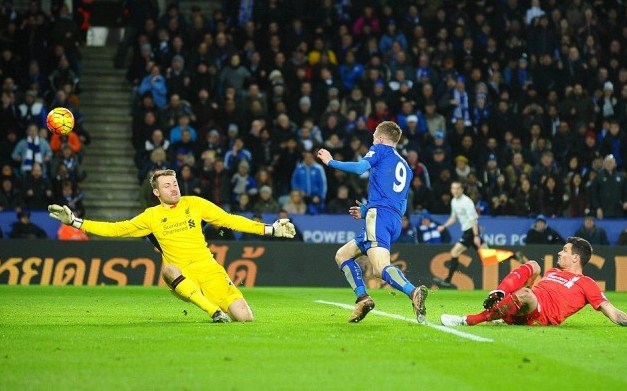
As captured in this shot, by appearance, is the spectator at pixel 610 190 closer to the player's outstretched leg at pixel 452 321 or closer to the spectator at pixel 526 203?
the spectator at pixel 526 203

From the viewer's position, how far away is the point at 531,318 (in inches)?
479

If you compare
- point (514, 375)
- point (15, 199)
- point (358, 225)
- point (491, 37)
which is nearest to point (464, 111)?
point (491, 37)

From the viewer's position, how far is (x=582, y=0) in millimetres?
30203

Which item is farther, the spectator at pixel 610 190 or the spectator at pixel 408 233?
the spectator at pixel 610 190

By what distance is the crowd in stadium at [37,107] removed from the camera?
78.1 feet

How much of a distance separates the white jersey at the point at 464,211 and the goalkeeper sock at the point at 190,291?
11.3 meters

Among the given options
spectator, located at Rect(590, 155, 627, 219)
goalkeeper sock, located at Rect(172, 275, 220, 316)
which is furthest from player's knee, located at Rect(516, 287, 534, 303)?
spectator, located at Rect(590, 155, 627, 219)

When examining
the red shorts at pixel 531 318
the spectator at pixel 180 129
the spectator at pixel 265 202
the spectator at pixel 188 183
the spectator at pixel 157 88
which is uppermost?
the spectator at pixel 157 88

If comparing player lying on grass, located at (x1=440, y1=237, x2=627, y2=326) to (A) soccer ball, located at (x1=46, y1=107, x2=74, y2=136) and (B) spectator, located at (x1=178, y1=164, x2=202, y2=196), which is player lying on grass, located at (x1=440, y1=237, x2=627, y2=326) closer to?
(A) soccer ball, located at (x1=46, y1=107, x2=74, y2=136)

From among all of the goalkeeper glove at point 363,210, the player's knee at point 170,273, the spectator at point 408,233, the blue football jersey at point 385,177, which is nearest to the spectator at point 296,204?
the spectator at point 408,233

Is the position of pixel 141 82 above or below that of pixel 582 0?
below

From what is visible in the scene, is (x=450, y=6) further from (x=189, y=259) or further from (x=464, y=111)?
(x=189, y=259)

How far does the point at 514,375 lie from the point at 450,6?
2211cm

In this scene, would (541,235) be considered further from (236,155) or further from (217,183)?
(217,183)
